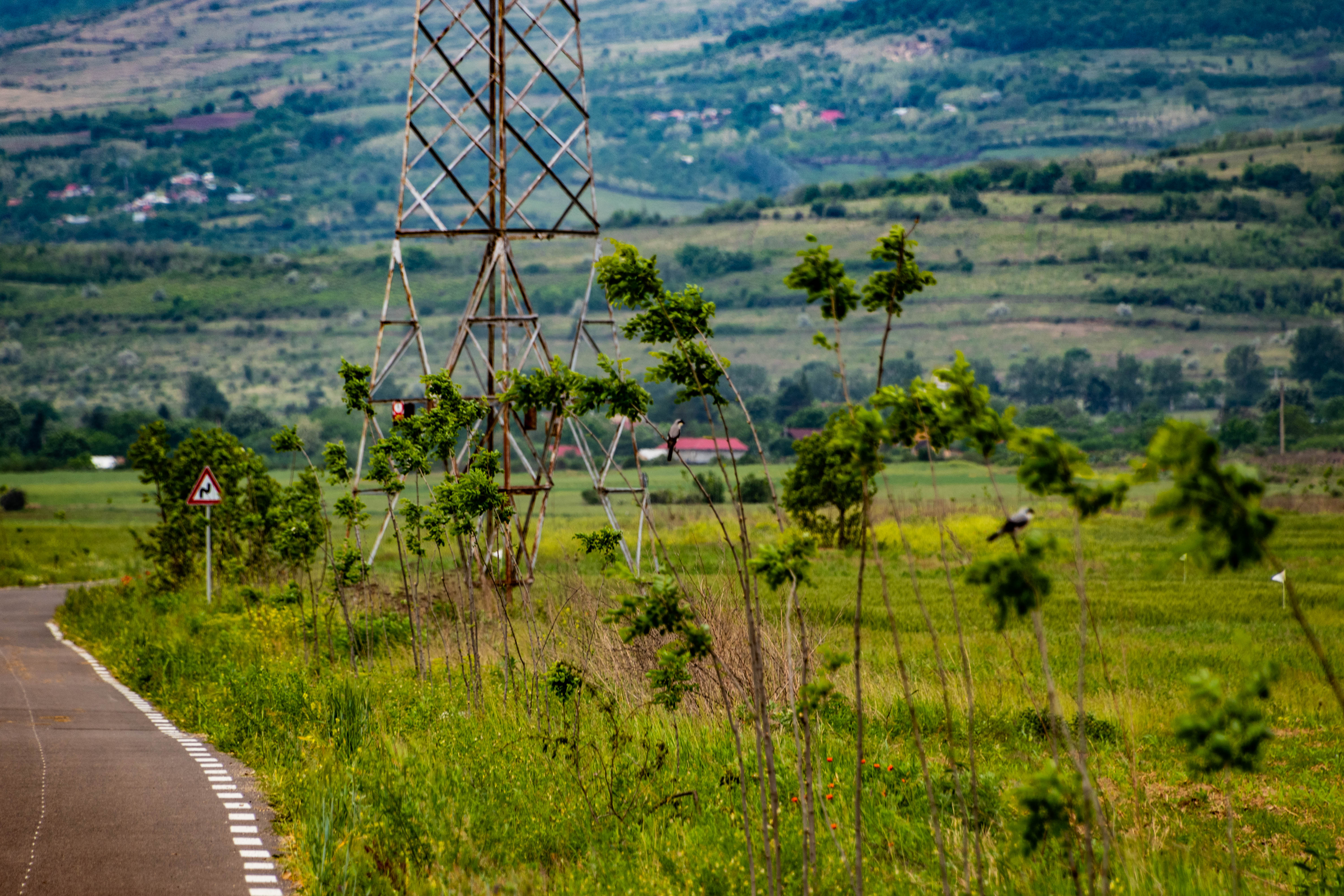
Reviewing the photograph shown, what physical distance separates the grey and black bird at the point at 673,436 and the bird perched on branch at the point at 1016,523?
197cm

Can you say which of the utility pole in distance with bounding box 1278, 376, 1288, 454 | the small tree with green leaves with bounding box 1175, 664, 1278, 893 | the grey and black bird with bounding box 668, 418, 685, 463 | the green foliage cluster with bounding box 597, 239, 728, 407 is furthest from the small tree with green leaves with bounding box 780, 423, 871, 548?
the utility pole in distance with bounding box 1278, 376, 1288, 454

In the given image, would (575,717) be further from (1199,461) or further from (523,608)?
(523,608)

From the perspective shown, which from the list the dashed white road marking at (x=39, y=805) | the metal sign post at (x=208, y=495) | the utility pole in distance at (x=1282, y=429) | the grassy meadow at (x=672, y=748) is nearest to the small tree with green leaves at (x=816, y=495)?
the grassy meadow at (x=672, y=748)

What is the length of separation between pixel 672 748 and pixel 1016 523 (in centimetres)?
579

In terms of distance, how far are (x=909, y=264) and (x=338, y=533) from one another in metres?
42.2

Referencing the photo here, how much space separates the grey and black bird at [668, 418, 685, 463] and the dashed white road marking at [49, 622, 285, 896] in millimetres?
3282

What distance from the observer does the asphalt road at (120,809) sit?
7520mm

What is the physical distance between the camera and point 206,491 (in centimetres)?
2302

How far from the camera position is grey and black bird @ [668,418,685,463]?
21.9ft

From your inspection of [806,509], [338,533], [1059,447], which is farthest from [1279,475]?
[1059,447]

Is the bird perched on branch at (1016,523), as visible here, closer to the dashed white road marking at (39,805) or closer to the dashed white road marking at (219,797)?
the dashed white road marking at (219,797)

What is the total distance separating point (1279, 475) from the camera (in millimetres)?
69938

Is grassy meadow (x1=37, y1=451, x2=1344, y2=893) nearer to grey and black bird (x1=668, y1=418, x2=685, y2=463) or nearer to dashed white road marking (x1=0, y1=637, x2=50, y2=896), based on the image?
grey and black bird (x1=668, y1=418, x2=685, y2=463)

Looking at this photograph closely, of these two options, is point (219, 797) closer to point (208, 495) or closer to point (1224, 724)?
point (1224, 724)
